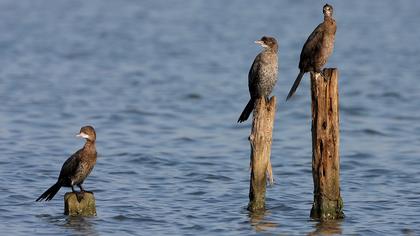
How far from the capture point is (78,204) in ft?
38.6

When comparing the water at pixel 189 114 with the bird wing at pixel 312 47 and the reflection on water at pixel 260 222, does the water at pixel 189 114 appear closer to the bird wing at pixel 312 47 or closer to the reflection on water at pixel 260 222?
the reflection on water at pixel 260 222

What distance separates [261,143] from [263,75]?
1.08 metres

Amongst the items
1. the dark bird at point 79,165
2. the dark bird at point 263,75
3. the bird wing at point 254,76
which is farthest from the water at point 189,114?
the bird wing at point 254,76

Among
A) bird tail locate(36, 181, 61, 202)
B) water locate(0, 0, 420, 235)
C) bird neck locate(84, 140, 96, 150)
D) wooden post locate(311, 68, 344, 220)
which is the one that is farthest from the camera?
water locate(0, 0, 420, 235)

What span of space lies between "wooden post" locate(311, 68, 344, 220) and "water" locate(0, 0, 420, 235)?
25 cm

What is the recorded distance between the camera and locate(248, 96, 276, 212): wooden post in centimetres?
1165

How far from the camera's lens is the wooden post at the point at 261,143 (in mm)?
11648

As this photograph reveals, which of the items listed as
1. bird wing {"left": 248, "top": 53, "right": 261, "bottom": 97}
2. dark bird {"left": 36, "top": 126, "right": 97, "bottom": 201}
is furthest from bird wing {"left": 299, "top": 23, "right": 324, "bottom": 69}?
dark bird {"left": 36, "top": 126, "right": 97, "bottom": 201}

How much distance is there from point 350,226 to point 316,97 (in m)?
1.89

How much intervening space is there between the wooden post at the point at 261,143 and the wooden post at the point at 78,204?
6.37ft

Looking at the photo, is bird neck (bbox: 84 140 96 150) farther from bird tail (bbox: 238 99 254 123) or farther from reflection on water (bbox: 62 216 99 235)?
bird tail (bbox: 238 99 254 123)

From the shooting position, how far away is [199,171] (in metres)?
16.2

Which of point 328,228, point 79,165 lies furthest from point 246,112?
point 79,165

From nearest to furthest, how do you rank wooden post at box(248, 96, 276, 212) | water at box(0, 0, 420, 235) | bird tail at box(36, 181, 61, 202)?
wooden post at box(248, 96, 276, 212) → bird tail at box(36, 181, 61, 202) → water at box(0, 0, 420, 235)
